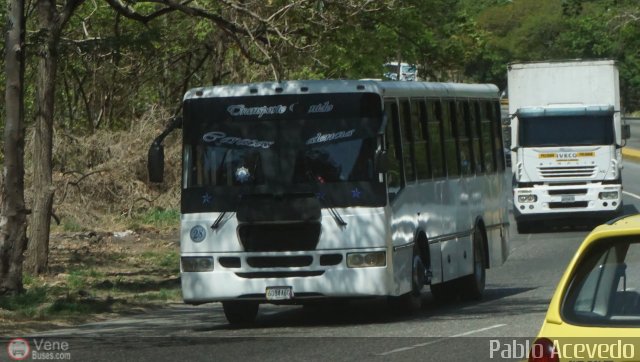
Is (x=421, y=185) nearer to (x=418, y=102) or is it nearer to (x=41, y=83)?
(x=418, y=102)

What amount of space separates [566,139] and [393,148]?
15165 mm

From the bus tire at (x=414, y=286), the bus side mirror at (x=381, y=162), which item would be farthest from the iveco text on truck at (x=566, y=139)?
the bus side mirror at (x=381, y=162)

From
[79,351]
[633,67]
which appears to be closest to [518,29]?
[633,67]

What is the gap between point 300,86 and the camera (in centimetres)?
1554

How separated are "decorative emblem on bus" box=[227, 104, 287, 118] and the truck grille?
16.3m

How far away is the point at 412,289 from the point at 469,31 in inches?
1170

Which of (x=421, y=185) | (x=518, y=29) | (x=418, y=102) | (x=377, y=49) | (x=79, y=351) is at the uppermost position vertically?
(x=518, y=29)

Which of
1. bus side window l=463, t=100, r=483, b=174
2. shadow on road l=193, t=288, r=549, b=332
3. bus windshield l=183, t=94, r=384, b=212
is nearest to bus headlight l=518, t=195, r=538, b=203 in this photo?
bus side window l=463, t=100, r=483, b=174

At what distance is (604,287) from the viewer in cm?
640

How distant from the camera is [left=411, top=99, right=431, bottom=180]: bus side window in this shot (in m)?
16.7

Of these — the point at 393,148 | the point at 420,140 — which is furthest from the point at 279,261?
the point at 420,140

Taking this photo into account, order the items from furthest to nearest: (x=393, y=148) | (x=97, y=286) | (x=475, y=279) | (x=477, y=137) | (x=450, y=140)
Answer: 1. (x=97, y=286)
2. (x=477, y=137)
3. (x=475, y=279)
4. (x=450, y=140)
5. (x=393, y=148)

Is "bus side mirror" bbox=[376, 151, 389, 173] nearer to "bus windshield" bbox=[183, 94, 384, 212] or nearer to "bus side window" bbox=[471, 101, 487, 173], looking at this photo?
"bus windshield" bbox=[183, 94, 384, 212]

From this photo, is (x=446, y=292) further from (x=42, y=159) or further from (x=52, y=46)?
(x=52, y=46)
